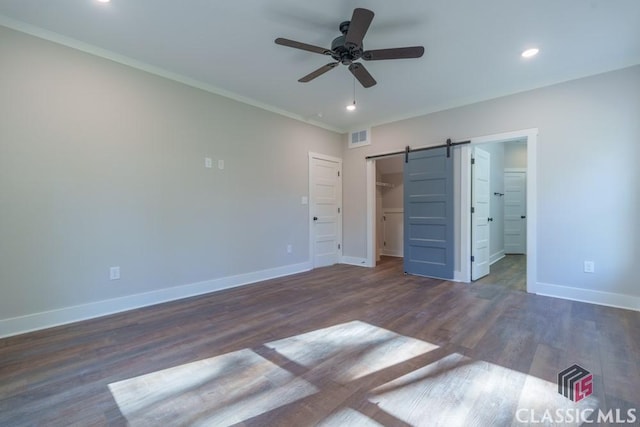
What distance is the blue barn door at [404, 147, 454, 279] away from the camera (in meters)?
4.35

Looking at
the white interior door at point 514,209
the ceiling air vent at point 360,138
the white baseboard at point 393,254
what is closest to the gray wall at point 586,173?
the ceiling air vent at point 360,138

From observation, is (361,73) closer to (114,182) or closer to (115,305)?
(114,182)

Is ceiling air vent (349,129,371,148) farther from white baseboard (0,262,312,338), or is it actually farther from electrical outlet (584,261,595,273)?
electrical outlet (584,261,595,273)

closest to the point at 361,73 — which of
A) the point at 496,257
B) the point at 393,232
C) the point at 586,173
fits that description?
the point at 586,173

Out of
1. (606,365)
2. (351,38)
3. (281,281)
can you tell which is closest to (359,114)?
(351,38)

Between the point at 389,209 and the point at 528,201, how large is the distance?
3.27m

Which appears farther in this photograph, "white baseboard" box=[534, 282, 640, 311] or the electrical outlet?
the electrical outlet

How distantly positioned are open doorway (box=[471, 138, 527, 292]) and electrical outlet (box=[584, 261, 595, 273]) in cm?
77

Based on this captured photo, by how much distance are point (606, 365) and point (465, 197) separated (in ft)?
8.55

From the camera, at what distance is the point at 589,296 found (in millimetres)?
3277

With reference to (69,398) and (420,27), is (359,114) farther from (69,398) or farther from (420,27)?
(69,398)

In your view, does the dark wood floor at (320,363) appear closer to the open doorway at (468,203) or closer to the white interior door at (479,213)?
the open doorway at (468,203)

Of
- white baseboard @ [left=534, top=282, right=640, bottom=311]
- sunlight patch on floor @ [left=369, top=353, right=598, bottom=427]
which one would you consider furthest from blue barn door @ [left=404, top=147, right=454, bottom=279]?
sunlight patch on floor @ [left=369, top=353, right=598, bottom=427]

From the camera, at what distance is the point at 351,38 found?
7.27 feet
